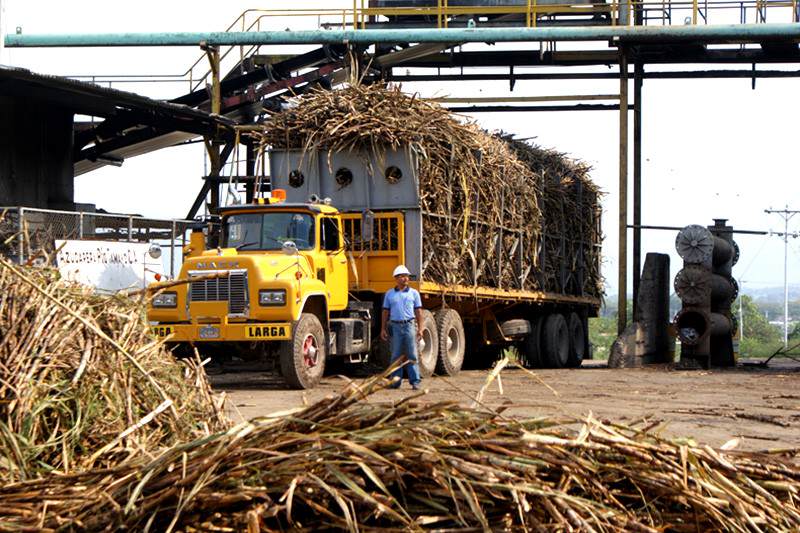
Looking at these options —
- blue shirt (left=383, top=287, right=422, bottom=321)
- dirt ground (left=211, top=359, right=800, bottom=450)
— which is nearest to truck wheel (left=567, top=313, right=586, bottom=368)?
dirt ground (left=211, top=359, right=800, bottom=450)

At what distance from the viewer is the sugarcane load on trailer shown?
55.7 feet

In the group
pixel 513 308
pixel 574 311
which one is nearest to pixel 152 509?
pixel 513 308

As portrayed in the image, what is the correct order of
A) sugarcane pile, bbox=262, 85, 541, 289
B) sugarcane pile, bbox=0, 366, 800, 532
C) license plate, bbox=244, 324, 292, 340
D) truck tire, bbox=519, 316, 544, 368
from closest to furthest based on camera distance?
1. sugarcane pile, bbox=0, 366, 800, 532
2. license plate, bbox=244, 324, 292, 340
3. sugarcane pile, bbox=262, 85, 541, 289
4. truck tire, bbox=519, 316, 544, 368

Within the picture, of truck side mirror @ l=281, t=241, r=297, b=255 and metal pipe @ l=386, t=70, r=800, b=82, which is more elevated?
metal pipe @ l=386, t=70, r=800, b=82

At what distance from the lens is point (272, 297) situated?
16.8 metres

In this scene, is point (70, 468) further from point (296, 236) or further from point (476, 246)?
point (476, 246)

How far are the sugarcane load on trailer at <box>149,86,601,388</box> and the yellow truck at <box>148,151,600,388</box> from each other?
2 centimetres

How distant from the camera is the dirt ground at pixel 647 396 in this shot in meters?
11.9

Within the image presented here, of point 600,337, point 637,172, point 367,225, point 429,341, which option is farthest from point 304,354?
point 600,337

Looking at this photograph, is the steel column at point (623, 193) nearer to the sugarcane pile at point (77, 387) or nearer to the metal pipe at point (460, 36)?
the metal pipe at point (460, 36)

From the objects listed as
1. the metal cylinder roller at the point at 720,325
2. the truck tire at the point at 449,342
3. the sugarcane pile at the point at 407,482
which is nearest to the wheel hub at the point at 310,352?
the truck tire at the point at 449,342

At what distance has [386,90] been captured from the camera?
1973cm

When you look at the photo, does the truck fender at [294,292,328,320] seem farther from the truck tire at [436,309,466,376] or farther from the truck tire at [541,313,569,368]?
the truck tire at [541,313,569,368]

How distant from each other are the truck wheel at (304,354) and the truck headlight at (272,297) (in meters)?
0.38
